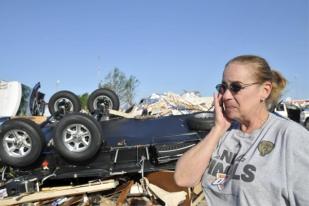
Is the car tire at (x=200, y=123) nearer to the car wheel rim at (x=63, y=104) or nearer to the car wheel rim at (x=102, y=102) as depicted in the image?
the car wheel rim at (x=102, y=102)

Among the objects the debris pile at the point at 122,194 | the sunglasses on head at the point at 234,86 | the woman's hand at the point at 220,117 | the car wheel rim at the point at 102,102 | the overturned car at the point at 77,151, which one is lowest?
the debris pile at the point at 122,194

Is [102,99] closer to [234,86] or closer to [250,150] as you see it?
[234,86]

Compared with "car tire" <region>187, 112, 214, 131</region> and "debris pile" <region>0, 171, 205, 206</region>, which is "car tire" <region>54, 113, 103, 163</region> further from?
"car tire" <region>187, 112, 214, 131</region>

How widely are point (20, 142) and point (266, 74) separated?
15.1 ft

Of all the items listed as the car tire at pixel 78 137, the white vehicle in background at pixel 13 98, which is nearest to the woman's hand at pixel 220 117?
the car tire at pixel 78 137

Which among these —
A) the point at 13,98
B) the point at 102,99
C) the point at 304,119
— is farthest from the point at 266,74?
the point at 304,119

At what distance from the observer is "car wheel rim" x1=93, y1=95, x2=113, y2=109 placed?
9273 millimetres

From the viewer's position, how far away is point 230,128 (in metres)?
2.17

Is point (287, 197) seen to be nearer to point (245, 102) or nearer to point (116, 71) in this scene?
point (245, 102)

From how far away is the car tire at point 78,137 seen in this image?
18.8 feet

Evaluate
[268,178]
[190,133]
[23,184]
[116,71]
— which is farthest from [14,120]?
[116,71]

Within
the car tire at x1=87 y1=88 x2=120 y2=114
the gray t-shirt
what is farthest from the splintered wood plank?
the gray t-shirt

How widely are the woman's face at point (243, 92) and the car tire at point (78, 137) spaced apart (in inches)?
152

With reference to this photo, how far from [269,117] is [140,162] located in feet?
12.6
